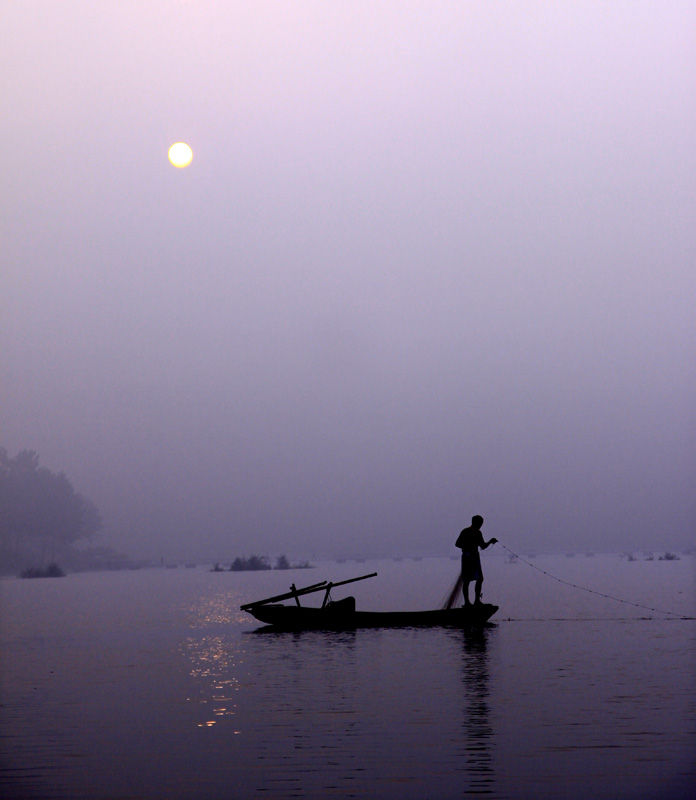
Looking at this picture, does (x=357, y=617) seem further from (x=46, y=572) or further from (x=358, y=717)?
(x=46, y=572)

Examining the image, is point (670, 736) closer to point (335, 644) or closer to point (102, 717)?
point (102, 717)

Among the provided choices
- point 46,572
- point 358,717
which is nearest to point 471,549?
point 358,717

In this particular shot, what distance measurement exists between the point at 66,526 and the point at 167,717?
623 feet

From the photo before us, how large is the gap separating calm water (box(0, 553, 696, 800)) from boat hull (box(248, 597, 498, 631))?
0.87 meters

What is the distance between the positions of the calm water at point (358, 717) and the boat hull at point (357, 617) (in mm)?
873

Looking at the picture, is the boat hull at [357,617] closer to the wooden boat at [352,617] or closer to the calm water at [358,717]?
the wooden boat at [352,617]

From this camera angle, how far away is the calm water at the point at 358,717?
1120 cm

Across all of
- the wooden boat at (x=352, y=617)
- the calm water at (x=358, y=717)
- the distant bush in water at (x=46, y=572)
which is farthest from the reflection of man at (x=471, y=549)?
the distant bush in water at (x=46, y=572)

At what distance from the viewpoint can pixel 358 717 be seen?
15.3 metres

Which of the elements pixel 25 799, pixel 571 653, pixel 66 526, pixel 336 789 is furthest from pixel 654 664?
pixel 66 526

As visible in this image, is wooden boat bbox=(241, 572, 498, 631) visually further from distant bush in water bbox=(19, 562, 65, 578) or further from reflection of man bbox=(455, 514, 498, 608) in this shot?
distant bush in water bbox=(19, 562, 65, 578)

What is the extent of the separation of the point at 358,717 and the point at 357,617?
615 inches

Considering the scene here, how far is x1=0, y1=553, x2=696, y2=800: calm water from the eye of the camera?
36.8 ft

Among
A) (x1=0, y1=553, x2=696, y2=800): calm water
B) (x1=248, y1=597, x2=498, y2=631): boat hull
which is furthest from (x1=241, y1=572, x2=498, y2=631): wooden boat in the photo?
(x1=0, y1=553, x2=696, y2=800): calm water
